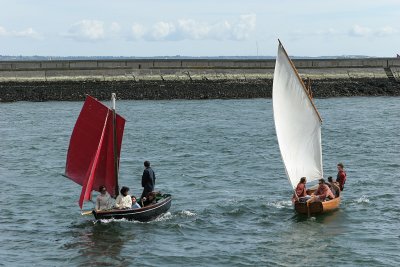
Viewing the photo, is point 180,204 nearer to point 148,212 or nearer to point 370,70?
point 148,212

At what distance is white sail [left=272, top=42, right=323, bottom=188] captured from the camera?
3200 centimetres

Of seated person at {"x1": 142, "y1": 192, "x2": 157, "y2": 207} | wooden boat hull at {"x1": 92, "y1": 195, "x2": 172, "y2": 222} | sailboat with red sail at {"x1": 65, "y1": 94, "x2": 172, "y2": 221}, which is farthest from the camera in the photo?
seated person at {"x1": 142, "y1": 192, "x2": 157, "y2": 207}

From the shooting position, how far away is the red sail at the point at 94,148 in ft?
93.1

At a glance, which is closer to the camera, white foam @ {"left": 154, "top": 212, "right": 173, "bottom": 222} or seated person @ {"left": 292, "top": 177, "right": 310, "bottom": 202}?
white foam @ {"left": 154, "top": 212, "right": 173, "bottom": 222}

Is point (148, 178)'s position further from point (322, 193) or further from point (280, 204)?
point (322, 193)

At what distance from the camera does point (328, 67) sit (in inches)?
3637

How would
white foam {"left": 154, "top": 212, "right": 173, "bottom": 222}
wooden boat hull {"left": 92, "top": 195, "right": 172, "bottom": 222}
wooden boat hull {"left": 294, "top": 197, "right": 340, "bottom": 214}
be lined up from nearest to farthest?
wooden boat hull {"left": 92, "top": 195, "right": 172, "bottom": 222} < white foam {"left": 154, "top": 212, "right": 173, "bottom": 222} < wooden boat hull {"left": 294, "top": 197, "right": 340, "bottom": 214}

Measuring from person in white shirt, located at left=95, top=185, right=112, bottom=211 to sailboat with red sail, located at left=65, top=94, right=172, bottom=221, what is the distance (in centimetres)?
42

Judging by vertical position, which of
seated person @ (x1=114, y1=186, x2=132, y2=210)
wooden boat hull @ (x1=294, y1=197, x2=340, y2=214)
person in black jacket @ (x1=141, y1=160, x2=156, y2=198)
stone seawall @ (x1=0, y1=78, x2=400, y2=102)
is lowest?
wooden boat hull @ (x1=294, y1=197, x2=340, y2=214)

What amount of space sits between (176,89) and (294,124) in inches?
2007

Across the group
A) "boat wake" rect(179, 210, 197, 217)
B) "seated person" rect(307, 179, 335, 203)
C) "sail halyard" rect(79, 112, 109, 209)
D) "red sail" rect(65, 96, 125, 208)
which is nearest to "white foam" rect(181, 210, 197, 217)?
"boat wake" rect(179, 210, 197, 217)

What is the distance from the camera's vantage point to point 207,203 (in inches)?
1292

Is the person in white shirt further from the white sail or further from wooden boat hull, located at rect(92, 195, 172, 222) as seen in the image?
the white sail

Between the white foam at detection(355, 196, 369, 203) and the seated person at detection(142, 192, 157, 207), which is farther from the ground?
the seated person at detection(142, 192, 157, 207)
